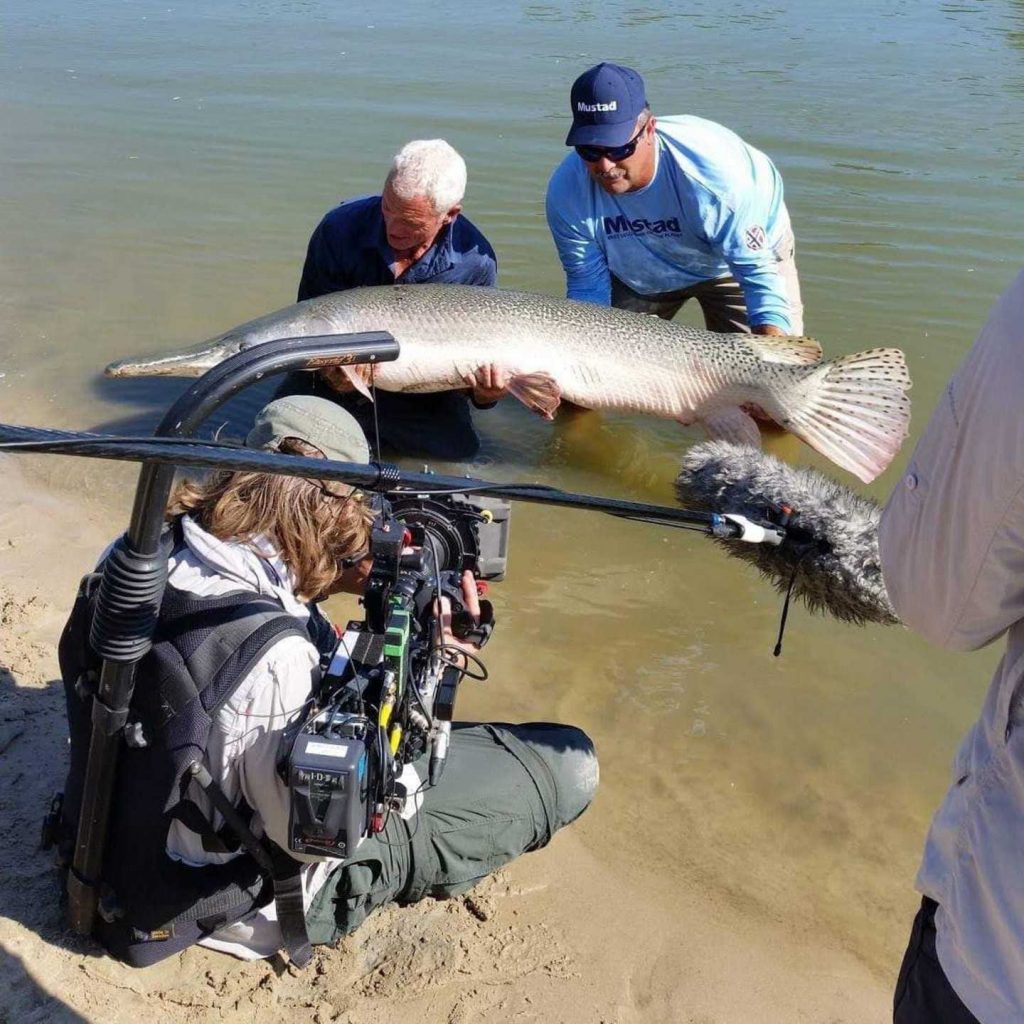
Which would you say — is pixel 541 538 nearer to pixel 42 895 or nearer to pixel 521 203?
pixel 42 895

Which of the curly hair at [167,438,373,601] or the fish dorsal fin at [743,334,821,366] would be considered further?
the fish dorsal fin at [743,334,821,366]

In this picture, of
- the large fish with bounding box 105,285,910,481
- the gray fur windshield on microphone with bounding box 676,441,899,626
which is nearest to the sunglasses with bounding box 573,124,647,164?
the large fish with bounding box 105,285,910,481

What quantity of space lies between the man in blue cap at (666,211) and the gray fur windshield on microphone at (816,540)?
317 centimetres

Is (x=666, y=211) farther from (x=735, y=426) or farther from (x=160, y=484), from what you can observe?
(x=160, y=484)

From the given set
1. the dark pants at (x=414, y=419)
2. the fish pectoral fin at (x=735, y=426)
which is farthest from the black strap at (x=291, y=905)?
the fish pectoral fin at (x=735, y=426)

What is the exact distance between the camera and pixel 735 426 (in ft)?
18.5

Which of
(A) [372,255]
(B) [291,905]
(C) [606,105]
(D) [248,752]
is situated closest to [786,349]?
(C) [606,105]

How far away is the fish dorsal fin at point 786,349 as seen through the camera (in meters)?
5.55

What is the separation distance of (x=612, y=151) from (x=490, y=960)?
12.2ft

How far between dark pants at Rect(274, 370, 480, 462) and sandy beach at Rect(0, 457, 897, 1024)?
2.58 metres

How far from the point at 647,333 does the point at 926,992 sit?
13.7 feet

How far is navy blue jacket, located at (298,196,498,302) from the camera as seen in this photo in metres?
5.67

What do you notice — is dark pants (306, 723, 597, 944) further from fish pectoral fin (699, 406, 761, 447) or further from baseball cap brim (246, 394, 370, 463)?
fish pectoral fin (699, 406, 761, 447)

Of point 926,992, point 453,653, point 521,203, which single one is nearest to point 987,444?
point 926,992
